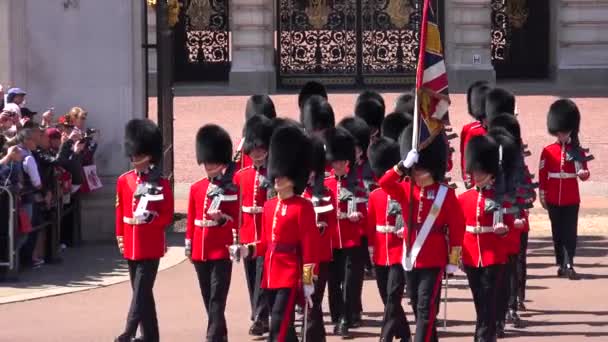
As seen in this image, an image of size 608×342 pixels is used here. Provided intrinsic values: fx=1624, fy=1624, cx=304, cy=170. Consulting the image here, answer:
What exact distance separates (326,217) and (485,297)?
1178 millimetres

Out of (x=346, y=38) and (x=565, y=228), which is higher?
(x=346, y=38)

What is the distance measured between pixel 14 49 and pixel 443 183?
20.1 feet

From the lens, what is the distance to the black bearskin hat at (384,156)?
11227 mm

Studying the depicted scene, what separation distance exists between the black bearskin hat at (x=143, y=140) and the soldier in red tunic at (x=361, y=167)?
153 centimetres

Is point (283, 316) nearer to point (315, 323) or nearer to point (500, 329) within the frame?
point (315, 323)

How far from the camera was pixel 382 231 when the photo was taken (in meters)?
10.6

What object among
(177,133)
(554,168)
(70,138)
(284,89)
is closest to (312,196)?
(554,168)

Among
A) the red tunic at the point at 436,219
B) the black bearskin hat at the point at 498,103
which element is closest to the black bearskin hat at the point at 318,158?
the red tunic at the point at 436,219

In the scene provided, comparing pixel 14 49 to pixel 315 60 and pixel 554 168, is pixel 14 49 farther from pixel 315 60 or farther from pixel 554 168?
pixel 315 60

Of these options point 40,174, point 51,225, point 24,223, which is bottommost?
point 51,225

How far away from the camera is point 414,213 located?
1005 cm

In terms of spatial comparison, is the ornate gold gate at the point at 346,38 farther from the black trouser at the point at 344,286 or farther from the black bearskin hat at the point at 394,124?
the black trouser at the point at 344,286

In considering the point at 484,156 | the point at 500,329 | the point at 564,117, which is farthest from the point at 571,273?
the point at 484,156

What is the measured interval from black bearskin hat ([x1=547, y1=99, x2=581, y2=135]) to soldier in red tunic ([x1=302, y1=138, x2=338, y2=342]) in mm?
2890
